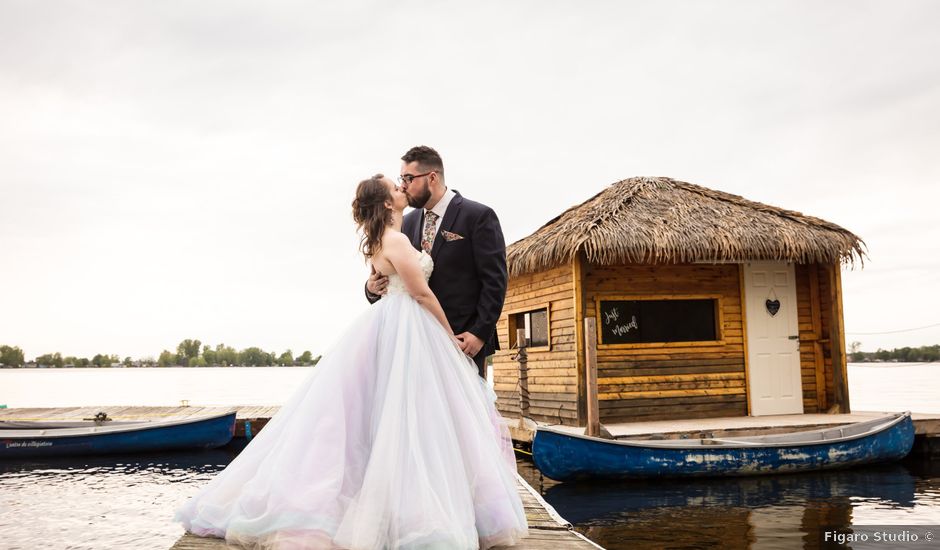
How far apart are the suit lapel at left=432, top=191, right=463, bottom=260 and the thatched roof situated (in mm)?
7530

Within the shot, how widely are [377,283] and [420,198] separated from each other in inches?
20.5

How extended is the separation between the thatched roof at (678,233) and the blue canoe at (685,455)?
3.26 m

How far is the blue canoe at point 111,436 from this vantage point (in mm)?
13469

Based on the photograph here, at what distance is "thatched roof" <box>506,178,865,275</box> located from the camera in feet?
37.4

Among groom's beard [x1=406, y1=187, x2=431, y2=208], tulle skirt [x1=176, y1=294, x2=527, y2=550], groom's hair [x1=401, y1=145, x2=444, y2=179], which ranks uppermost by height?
groom's hair [x1=401, y1=145, x2=444, y2=179]

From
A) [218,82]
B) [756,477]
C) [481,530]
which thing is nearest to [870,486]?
[756,477]

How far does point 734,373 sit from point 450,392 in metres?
10.6

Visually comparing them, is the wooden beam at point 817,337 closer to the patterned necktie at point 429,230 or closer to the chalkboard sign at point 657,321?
the chalkboard sign at point 657,321

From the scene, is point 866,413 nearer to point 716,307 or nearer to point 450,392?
point 716,307

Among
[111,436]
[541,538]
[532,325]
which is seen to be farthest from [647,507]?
[111,436]

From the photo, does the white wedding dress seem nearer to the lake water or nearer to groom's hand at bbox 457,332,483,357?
groom's hand at bbox 457,332,483,357

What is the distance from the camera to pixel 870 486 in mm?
9555

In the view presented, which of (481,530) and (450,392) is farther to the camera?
(450,392)

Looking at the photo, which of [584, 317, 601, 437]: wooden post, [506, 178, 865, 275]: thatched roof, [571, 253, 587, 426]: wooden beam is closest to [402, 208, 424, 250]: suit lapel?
[584, 317, 601, 437]: wooden post
